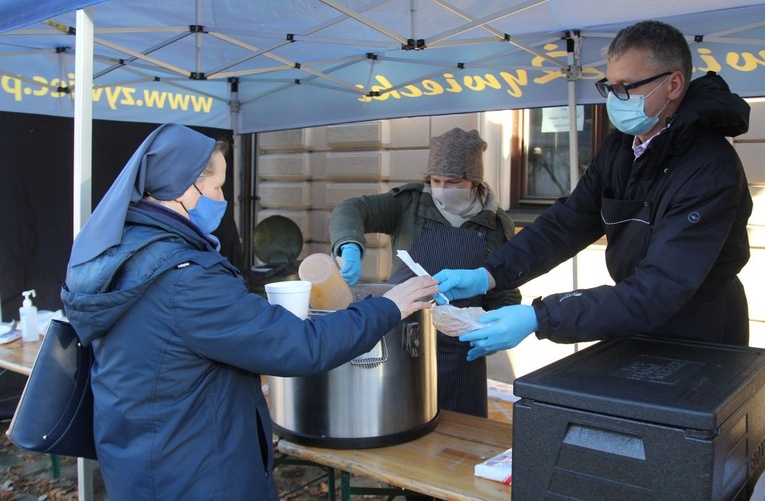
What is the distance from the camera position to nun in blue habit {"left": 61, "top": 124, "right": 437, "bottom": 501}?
1.39m

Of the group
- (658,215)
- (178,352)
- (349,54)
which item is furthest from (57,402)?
(349,54)

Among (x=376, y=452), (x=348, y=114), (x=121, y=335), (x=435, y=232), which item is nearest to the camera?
(x=121, y=335)

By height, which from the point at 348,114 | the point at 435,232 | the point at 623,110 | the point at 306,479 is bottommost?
the point at 306,479

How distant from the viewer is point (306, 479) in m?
3.71

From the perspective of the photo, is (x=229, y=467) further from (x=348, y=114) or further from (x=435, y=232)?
(x=348, y=114)

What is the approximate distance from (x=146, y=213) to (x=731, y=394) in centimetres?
124

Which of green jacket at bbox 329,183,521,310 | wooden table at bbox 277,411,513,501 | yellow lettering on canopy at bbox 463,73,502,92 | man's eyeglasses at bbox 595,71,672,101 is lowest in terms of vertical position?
wooden table at bbox 277,411,513,501

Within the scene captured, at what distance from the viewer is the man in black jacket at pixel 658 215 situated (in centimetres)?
157

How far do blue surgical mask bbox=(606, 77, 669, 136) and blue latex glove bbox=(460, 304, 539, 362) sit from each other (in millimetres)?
651

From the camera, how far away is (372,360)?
5.50 ft

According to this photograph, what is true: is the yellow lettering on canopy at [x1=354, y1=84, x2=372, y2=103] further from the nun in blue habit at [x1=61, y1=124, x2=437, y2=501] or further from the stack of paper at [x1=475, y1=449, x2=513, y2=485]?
the stack of paper at [x1=475, y1=449, x2=513, y2=485]

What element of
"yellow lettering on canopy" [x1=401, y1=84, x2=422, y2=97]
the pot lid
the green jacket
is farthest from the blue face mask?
the pot lid

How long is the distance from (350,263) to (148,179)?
3.94 feet

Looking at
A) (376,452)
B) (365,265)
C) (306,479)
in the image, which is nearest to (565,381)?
(376,452)
